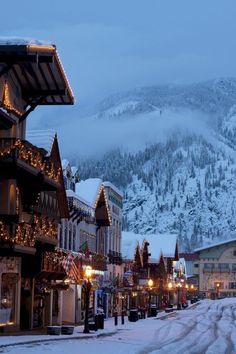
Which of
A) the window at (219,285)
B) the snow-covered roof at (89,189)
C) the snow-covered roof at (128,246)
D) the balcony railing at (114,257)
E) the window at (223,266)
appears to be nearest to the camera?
the snow-covered roof at (89,189)

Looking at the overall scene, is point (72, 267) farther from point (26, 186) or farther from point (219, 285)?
point (219, 285)

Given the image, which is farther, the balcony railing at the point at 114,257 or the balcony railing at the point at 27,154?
the balcony railing at the point at 114,257

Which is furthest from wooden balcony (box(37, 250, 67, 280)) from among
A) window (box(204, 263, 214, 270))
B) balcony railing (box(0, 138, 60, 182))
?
window (box(204, 263, 214, 270))

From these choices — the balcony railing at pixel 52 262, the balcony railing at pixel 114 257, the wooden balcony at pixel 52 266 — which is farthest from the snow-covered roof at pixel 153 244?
the balcony railing at pixel 52 262

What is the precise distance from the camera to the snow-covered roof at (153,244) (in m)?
85.6

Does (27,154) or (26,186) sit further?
(26,186)

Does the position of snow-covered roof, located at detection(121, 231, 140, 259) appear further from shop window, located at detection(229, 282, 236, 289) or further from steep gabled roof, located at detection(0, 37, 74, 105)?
shop window, located at detection(229, 282, 236, 289)

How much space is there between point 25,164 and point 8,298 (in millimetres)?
7457

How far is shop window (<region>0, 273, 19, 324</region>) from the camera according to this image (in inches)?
1500

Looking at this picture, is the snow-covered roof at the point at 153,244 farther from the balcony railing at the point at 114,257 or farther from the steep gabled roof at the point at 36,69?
the steep gabled roof at the point at 36,69

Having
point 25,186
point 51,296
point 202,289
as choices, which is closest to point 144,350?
point 25,186

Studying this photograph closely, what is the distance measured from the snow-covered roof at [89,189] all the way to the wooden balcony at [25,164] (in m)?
19.1

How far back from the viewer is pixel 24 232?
36625 mm

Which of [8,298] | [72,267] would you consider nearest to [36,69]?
[8,298]
